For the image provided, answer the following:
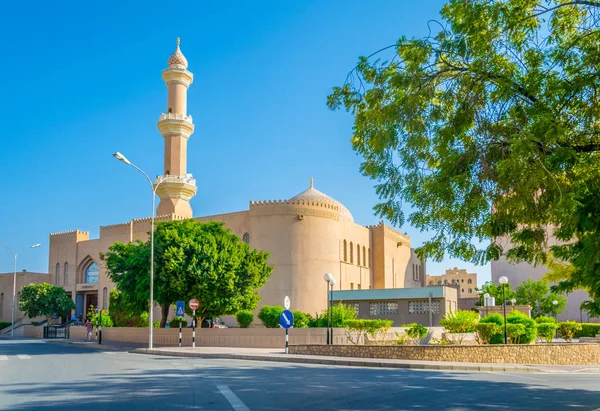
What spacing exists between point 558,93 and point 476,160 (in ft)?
5.53

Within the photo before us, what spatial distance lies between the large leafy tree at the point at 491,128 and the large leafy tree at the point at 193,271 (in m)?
20.1

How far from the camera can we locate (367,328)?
26484 mm

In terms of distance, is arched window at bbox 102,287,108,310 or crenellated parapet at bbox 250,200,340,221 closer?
crenellated parapet at bbox 250,200,340,221

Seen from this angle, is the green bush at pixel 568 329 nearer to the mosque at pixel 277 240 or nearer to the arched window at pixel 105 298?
the mosque at pixel 277 240

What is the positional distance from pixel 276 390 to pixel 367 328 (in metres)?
15.4

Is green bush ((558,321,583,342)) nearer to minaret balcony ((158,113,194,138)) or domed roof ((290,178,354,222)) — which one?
domed roof ((290,178,354,222))

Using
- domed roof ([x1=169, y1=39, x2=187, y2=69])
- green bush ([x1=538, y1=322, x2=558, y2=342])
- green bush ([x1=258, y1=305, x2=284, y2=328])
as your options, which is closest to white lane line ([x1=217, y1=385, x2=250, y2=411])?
green bush ([x1=258, y1=305, x2=284, y2=328])

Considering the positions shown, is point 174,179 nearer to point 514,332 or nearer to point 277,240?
point 277,240

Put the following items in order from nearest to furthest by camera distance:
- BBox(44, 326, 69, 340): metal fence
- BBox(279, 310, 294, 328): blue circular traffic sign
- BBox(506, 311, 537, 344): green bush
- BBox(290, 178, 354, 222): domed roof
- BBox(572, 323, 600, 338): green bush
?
BBox(279, 310, 294, 328): blue circular traffic sign → BBox(506, 311, 537, 344): green bush → BBox(572, 323, 600, 338): green bush → BBox(44, 326, 69, 340): metal fence → BBox(290, 178, 354, 222): domed roof

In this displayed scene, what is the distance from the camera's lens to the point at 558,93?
863cm

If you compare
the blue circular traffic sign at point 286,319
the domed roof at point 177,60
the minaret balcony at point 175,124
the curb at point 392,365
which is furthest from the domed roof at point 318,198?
the curb at point 392,365

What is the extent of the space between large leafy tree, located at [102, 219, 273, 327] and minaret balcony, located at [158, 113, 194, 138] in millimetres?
17831

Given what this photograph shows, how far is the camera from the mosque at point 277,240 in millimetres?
44312

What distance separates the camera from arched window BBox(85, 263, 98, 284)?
57.6 metres
